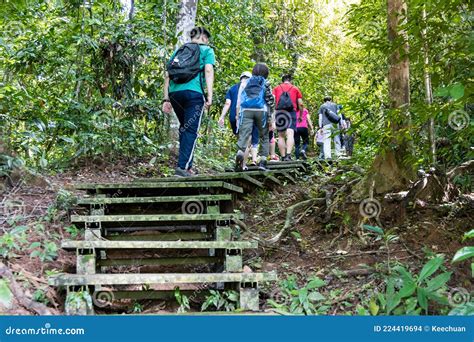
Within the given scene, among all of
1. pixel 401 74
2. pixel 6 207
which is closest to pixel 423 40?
pixel 401 74

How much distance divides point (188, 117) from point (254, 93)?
1624mm

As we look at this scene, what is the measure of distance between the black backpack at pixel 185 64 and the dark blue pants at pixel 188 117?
0.61 feet

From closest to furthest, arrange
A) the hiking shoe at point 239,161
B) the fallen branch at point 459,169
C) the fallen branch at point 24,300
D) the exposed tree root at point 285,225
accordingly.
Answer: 1. the fallen branch at point 24,300
2. the exposed tree root at point 285,225
3. the fallen branch at point 459,169
4. the hiking shoe at point 239,161

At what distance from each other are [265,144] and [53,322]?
213 inches

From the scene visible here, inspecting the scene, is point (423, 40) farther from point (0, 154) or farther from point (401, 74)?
point (0, 154)

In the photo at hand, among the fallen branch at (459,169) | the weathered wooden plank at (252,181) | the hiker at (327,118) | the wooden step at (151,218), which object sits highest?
the hiker at (327,118)

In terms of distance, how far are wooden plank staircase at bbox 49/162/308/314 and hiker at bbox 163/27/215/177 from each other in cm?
65

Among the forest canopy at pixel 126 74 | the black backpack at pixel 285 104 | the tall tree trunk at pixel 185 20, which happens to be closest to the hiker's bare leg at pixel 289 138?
the black backpack at pixel 285 104

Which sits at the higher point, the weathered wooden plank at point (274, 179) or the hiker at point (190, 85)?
the hiker at point (190, 85)

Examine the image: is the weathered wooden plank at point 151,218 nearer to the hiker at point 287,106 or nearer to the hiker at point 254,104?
the hiker at point 254,104

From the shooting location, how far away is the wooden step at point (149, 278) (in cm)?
371

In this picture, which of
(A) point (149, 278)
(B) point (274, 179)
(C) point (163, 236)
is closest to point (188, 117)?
(B) point (274, 179)

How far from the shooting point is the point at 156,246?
425cm

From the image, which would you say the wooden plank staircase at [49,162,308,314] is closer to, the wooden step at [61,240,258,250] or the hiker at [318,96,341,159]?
the wooden step at [61,240,258,250]
